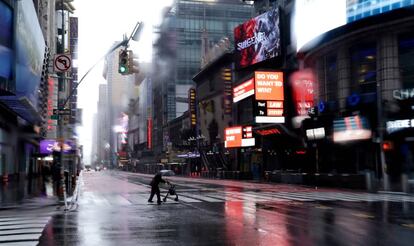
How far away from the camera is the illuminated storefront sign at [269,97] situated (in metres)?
58.4

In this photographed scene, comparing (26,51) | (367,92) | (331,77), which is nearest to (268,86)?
(331,77)

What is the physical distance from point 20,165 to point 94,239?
4067cm

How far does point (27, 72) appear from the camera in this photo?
29.6 meters

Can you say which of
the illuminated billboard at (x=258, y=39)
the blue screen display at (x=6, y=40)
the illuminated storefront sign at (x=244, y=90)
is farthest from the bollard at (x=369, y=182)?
the illuminated billboard at (x=258, y=39)

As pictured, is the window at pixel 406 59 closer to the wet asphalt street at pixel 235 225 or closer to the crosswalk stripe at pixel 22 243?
the wet asphalt street at pixel 235 225

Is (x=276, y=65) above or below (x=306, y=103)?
above

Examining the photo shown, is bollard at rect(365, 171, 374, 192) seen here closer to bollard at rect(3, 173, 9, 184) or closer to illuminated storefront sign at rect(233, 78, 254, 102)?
bollard at rect(3, 173, 9, 184)

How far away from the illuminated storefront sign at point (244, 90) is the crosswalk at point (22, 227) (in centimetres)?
4533

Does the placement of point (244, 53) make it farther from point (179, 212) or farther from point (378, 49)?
point (179, 212)

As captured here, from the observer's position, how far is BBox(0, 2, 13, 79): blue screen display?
23842mm

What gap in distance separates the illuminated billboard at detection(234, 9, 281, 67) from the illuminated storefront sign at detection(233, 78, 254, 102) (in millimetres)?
4081

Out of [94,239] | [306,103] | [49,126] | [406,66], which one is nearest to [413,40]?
[406,66]

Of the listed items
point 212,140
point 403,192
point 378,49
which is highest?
point 378,49

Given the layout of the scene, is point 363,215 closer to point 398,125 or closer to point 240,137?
point 398,125
